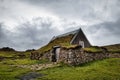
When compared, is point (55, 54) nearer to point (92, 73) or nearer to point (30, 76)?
point (30, 76)

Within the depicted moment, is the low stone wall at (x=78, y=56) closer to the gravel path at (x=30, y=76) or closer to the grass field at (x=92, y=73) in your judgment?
the grass field at (x=92, y=73)

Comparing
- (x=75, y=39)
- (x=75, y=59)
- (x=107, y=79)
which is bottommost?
(x=107, y=79)

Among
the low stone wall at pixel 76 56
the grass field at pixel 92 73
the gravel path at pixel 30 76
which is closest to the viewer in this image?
the grass field at pixel 92 73

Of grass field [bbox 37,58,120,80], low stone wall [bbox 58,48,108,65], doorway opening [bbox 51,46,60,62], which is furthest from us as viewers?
doorway opening [bbox 51,46,60,62]

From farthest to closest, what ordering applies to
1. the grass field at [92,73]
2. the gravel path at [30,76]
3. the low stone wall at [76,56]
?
the low stone wall at [76,56] < the gravel path at [30,76] < the grass field at [92,73]

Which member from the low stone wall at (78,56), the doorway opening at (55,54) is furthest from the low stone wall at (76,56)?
the doorway opening at (55,54)

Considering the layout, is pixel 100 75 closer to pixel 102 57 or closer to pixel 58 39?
pixel 102 57

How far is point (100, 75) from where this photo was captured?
126 feet

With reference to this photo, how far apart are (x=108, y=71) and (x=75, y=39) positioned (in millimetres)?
19644

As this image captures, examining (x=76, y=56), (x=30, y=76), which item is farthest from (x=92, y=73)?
(x=76, y=56)

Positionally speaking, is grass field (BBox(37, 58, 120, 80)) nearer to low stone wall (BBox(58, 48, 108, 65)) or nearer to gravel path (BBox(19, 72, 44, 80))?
gravel path (BBox(19, 72, 44, 80))

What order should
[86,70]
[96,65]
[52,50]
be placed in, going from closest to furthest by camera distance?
[86,70] < [96,65] < [52,50]

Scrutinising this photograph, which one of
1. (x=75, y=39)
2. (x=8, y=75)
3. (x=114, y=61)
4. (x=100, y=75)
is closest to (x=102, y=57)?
(x=114, y=61)

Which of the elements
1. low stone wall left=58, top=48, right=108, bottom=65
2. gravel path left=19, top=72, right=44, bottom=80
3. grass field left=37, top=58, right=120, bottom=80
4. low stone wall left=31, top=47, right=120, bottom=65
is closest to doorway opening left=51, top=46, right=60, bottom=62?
low stone wall left=31, top=47, right=120, bottom=65
